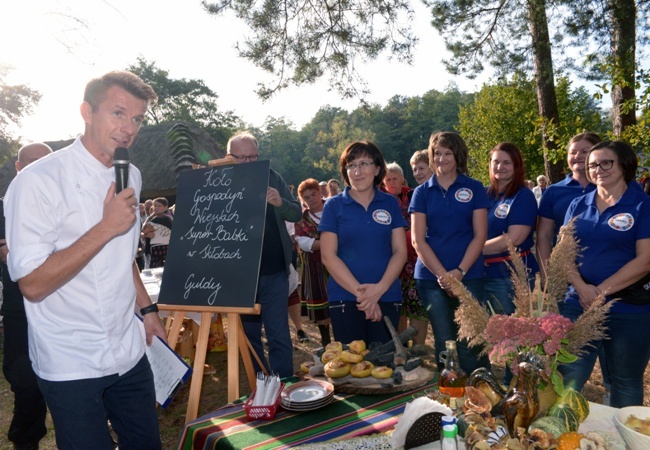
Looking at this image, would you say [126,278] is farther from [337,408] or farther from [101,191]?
[337,408]

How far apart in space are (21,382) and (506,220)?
3.44 meters

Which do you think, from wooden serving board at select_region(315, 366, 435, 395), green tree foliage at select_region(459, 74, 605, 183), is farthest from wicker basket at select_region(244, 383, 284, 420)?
green tree foliage at select_region(459, 74, 605, 183)

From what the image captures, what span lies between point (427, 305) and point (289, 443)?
173 centimetres

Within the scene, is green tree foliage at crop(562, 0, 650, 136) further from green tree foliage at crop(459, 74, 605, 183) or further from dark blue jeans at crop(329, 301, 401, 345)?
green tree foliage at crop(459, 74, 605, 183)

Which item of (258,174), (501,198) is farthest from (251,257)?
(501,198)

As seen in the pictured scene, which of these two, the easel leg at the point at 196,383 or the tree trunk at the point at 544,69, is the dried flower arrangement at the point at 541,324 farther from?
the tree trunk at the point at 544,69

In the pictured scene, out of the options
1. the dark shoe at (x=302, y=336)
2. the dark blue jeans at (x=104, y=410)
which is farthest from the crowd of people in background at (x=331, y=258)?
the dark shoe at (x=302, y=336)

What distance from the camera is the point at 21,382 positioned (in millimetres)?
2924

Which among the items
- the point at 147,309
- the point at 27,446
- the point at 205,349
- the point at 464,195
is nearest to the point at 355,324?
the point at 205,349

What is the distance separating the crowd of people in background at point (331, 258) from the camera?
1.62 meters

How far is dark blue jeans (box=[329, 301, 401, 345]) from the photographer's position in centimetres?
278

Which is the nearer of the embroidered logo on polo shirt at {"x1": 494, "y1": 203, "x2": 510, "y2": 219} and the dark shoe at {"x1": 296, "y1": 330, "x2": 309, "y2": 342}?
the embroidered logo on polo shirt at {"x1": 494, "y1": 203, "x2": 510, "y2": 219}

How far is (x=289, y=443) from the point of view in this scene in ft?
5.09

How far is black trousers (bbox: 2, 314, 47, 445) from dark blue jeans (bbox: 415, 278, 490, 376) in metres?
2.62
